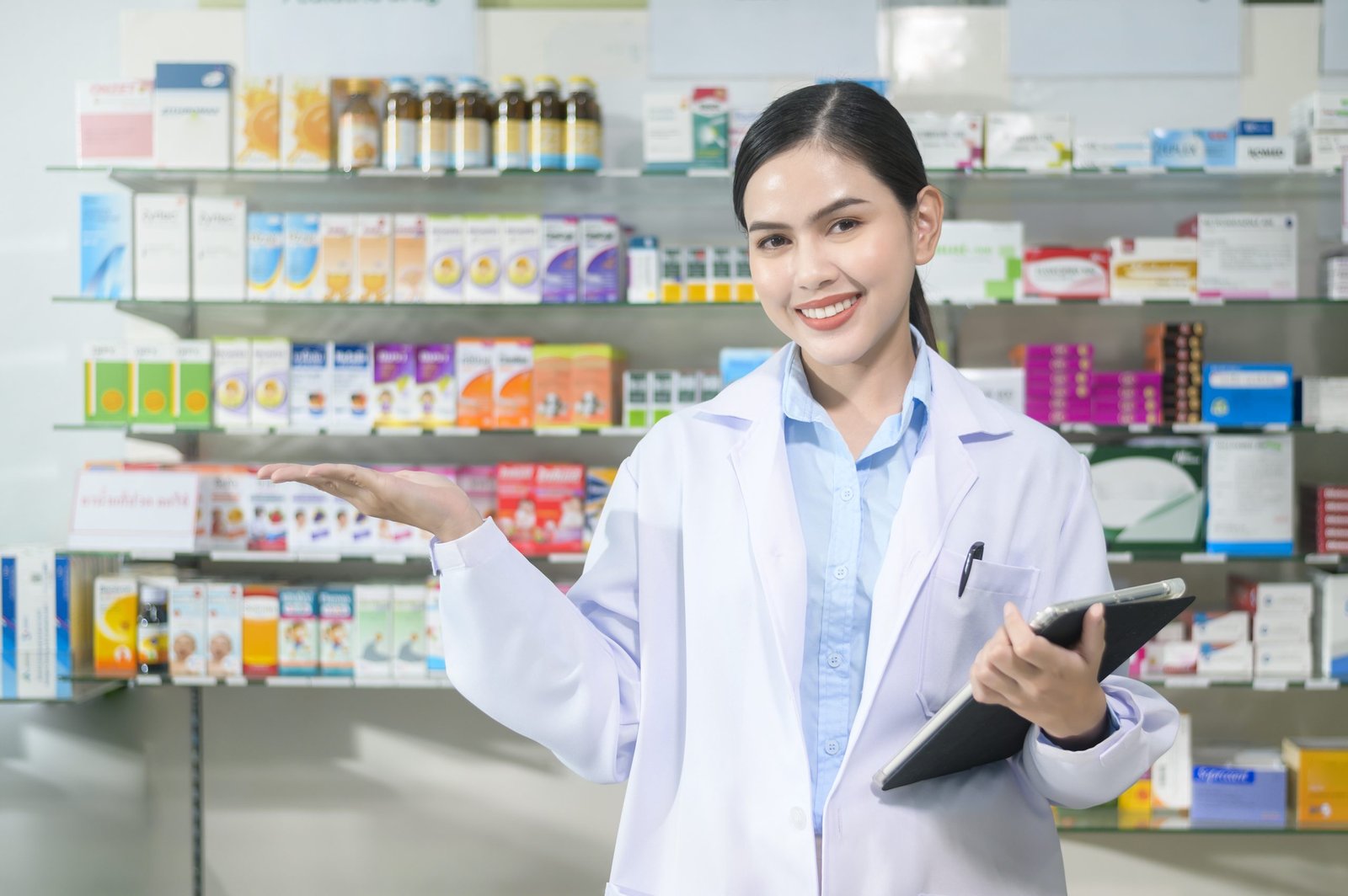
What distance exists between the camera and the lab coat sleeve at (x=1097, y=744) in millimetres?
1216

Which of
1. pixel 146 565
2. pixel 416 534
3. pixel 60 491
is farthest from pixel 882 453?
pixel 60 491

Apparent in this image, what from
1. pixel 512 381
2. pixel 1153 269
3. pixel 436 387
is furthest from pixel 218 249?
pixel 1153 269

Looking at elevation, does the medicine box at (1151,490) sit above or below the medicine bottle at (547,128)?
below

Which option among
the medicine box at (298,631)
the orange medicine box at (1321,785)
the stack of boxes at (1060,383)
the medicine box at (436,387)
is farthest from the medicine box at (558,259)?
the orange medicine box at (1321,785)

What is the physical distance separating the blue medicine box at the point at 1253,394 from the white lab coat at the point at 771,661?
226cm

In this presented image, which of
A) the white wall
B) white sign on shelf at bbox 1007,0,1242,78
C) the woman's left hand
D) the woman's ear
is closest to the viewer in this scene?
the woman's left hand

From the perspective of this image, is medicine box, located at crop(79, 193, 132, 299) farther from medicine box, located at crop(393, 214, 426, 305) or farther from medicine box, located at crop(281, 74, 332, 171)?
medicine box, located at crop(393, 214, 426, 305)

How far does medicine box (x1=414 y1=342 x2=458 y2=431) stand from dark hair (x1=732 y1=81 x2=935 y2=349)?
2.24m

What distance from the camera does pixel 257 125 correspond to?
3.56 metres

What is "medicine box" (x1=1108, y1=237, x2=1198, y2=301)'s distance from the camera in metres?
3.46

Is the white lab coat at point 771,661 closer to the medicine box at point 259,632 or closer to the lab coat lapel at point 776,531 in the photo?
the lab coat lapel at point 776,531

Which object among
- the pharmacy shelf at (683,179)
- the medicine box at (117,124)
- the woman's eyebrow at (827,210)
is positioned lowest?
the woman's eyebrow at (827,210)

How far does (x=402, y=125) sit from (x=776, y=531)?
2.58m

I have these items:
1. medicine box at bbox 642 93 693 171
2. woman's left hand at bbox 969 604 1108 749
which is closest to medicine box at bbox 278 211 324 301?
medicine box at bbox 642 93 693 171
